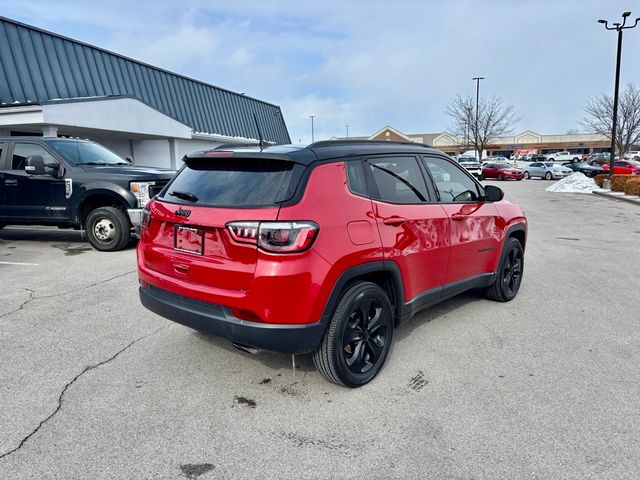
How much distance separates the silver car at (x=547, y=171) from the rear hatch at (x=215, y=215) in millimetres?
40725

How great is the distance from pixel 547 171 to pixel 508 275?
37.9 metres

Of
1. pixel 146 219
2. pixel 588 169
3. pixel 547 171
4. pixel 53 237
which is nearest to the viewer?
pixel 146 219

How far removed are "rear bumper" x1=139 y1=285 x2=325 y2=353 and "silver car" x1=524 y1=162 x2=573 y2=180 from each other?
4092 centimetres

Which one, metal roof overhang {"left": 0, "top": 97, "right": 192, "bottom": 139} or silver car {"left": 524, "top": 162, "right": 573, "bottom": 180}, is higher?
metal roof overhang {"left": 0, "top": 97, "right": 192, "bottom": 139}

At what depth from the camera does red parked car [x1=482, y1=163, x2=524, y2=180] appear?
3694 centimetres

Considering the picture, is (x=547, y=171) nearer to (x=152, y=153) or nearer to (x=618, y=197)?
(x=618, y=197)

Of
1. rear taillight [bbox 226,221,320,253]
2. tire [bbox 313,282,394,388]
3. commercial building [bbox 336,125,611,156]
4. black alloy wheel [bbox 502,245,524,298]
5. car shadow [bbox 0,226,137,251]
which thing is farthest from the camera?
commercial building [bbox 336,125,611,156]

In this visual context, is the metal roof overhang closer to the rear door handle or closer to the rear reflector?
the rear reflector

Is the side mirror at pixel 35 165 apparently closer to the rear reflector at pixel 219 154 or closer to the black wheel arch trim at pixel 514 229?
the rear reflector at pixel 219 154

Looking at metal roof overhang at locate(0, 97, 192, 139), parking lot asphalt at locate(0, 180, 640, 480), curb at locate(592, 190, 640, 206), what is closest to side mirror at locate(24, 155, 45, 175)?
parking lot asphalt at locate(0, 180, 640, 480)

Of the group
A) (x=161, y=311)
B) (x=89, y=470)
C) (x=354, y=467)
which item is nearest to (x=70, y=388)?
(x=161, y=311)

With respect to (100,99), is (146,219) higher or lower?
lower

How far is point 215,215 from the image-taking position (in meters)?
3.10

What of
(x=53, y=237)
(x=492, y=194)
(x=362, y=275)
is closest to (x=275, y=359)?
(x=362, y=275)
